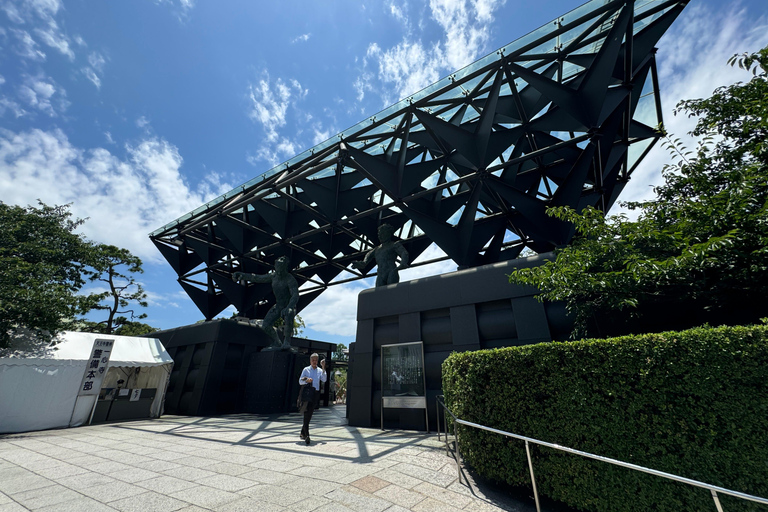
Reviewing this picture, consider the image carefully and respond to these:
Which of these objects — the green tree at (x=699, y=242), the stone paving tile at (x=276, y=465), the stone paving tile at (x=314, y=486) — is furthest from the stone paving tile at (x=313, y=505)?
the green tree at (x=699, y=242)

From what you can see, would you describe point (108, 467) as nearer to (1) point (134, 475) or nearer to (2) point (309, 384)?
(1) point (134, 475)

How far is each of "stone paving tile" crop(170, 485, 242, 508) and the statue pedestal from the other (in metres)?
10.9

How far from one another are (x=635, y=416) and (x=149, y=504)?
5071mm

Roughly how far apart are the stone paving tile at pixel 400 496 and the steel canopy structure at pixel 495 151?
835 cm

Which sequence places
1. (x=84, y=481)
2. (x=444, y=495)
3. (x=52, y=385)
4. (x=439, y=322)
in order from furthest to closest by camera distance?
(x=52, y=385), (x=439, y=322), (x=84, y=481), (x=444, y=495)

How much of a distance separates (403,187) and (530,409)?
11.3 m

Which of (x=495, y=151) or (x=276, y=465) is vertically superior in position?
(x=495, y=151)

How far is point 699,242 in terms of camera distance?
4320 mm

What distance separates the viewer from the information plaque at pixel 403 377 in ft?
26.9

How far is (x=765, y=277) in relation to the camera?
3.92 m

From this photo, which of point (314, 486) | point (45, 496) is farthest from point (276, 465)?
point (45, 496)

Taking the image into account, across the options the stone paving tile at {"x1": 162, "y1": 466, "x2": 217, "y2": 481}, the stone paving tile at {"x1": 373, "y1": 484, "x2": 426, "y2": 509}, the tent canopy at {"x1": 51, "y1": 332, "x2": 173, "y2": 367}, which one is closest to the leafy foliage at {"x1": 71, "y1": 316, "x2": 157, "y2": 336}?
the tent canopy at {"x1": 51, "y1": 332, "x2": 173, "y2": 367}

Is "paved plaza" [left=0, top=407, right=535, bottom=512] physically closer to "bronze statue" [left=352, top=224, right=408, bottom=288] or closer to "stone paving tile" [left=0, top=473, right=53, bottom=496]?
"stone paving tile" [left=0, top=473, right=53, bottom=496]

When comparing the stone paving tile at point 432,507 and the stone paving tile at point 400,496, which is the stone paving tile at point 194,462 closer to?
the stone paving tile at point 400,496
